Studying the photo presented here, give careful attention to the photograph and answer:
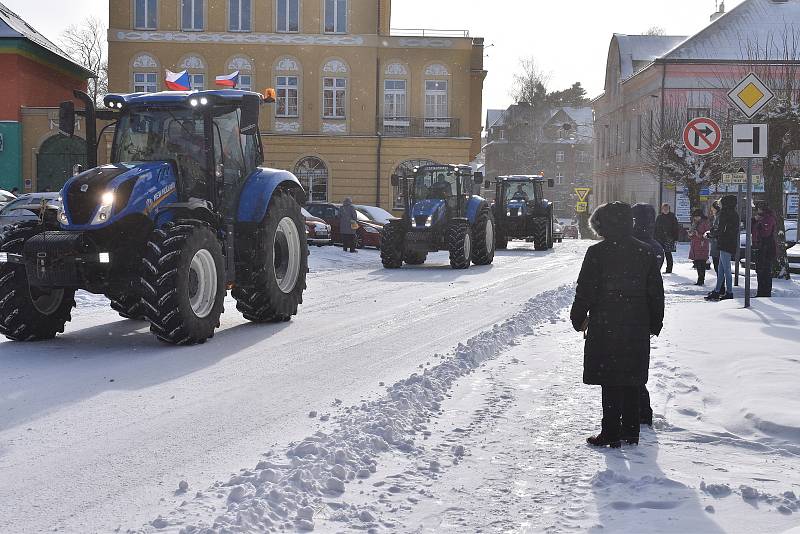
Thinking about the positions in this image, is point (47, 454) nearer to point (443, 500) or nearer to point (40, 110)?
point (443, 500)

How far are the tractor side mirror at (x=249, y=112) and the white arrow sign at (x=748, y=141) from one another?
6657mm

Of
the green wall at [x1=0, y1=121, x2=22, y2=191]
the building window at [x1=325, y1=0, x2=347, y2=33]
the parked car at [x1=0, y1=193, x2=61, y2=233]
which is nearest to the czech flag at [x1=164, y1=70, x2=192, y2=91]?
the parked car at [x1=0, y1=193, x2=61, y2=233]

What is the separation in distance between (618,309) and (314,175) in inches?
1633

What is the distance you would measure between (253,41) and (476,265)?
25.6 meters

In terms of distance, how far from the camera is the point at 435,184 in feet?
83.1

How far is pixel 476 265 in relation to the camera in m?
25.1

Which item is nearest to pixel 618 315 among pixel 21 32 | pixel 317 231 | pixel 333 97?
pixel 317 231

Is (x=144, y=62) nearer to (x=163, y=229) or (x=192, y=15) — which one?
(x=192, y=15)

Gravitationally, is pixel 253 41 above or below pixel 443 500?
above

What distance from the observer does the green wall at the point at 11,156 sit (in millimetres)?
42531

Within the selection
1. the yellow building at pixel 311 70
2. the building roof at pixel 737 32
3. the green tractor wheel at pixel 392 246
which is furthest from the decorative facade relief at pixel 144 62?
the green tractor wheel at pixel 392 246

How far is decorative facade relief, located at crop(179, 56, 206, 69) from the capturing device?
47.0 metres

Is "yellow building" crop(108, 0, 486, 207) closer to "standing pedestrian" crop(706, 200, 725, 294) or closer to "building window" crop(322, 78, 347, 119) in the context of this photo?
"building window" crop(322, 78, 347, 119)

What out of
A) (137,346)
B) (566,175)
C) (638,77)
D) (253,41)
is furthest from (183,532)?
(566,175)
